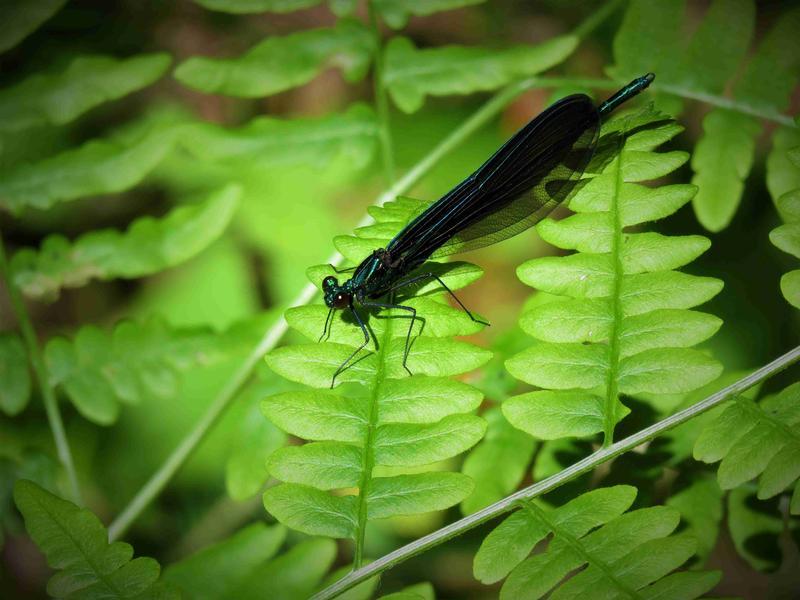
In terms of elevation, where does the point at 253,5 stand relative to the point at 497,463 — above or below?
above

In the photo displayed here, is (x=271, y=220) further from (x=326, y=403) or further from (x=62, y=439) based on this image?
(x=326, y=403)

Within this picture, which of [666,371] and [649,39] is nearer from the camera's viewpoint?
[666,371]

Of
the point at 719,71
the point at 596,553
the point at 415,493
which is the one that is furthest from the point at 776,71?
the point at 415,493

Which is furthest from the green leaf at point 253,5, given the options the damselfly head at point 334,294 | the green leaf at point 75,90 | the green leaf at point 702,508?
the green leaf at point 702,508

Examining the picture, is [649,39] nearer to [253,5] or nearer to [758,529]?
[253,5]

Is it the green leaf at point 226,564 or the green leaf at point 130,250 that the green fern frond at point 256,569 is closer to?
the green leaf at point 226,564

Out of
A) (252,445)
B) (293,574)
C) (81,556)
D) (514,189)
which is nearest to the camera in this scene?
(81,556)

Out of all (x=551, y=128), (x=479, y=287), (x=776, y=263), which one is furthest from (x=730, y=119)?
(x=479, y=287)
